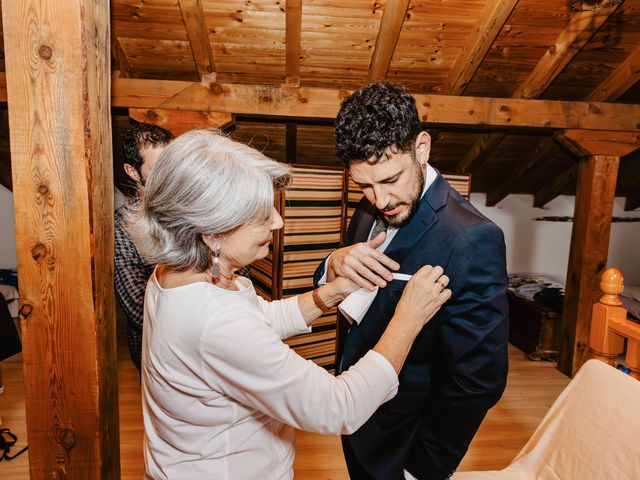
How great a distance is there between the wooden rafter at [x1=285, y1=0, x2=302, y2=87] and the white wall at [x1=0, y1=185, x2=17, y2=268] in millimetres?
4091

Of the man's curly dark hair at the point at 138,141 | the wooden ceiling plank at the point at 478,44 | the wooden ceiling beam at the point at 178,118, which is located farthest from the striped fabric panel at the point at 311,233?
the man's curly dark hair at the point at 138,141

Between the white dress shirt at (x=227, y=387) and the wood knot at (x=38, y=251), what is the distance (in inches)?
16.3

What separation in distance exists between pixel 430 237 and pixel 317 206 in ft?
8.05

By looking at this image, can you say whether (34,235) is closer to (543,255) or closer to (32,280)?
(32,280)

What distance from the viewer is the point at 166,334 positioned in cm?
100

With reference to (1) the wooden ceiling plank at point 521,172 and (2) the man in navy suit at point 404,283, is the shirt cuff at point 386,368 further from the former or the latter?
(1) the wooden ceiling plank at point 521,172

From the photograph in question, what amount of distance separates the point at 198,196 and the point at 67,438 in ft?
3.39

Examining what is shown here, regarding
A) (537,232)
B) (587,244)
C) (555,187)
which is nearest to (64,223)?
(587,244)

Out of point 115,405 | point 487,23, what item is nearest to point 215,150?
point 115,405

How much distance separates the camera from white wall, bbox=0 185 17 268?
533 centimetres

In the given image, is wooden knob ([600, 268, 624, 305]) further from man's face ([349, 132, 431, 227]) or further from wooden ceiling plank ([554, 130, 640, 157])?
wooden ceiling plank ([554, 130, 640, 157])

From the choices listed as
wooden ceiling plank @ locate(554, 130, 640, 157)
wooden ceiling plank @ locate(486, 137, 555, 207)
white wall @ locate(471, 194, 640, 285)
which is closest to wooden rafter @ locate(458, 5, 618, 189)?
wooden ceiling plank @ locate(554, 130, 640, 157)

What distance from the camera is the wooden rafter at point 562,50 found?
10.5 feet

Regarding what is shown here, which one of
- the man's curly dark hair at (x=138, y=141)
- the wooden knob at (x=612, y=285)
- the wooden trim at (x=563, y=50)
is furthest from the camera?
the wooden trim at (x=563, y=50)
